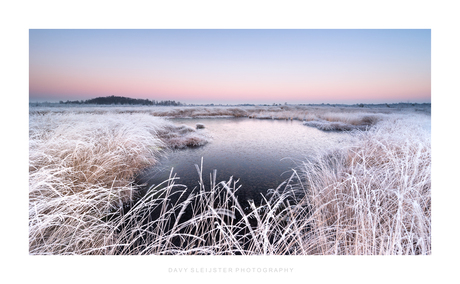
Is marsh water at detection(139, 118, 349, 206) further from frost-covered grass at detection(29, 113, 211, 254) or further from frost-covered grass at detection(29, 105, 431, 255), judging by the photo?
frost-covered grass at detection(29, 113, 211, 254)

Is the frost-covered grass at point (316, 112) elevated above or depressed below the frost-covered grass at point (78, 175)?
above

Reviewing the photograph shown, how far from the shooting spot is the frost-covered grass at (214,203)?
3.68 feet

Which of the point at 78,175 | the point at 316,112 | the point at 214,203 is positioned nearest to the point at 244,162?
the point at 214,203

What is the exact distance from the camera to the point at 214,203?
5.90ft

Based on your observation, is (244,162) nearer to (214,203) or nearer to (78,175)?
(214,203)

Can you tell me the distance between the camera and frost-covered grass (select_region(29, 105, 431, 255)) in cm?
112

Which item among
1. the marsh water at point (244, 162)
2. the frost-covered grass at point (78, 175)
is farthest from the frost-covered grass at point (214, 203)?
the marsh water at point (244, 162)

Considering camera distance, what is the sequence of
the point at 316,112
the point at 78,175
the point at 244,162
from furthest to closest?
1. the point at 316,112
2. the point at 244,162
3. the point at 78,175

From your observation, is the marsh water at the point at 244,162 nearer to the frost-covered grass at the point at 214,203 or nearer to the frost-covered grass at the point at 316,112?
the frost-covered grass at the point at 214,203
